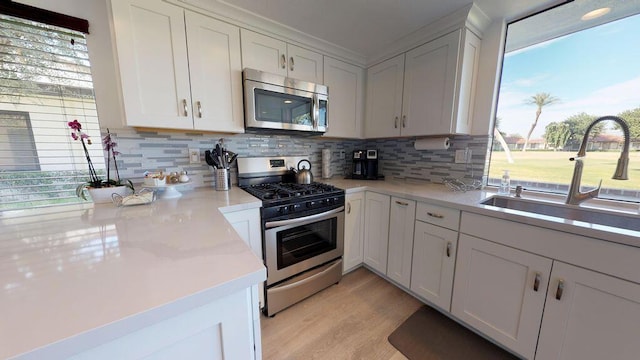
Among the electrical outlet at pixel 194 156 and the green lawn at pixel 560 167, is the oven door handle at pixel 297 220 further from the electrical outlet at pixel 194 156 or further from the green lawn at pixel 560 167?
the green lawn at pixel 560 167

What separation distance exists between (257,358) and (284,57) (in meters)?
1.96

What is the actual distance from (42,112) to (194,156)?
0.82 m

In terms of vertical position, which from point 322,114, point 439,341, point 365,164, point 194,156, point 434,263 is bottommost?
point 439,341

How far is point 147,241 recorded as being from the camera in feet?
2.43

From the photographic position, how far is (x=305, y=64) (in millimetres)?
1896

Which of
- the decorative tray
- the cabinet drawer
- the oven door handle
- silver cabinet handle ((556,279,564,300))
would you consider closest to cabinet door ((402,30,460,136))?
the cabinet drawer

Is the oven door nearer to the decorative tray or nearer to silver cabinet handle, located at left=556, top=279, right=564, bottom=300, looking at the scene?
the decorative tray

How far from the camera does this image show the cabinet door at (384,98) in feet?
6.72

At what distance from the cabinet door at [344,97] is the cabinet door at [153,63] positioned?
1204 millimetres

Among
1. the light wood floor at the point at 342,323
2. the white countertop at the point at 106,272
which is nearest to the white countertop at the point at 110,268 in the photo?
the white countertop at the point at 106,272

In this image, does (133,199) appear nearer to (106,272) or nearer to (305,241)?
(106,272)

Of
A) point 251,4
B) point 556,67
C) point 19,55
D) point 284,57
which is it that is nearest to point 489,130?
point 556,67

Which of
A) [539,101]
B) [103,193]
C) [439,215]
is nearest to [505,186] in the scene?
[439,215]

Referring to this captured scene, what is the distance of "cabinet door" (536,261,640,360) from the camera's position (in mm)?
886
